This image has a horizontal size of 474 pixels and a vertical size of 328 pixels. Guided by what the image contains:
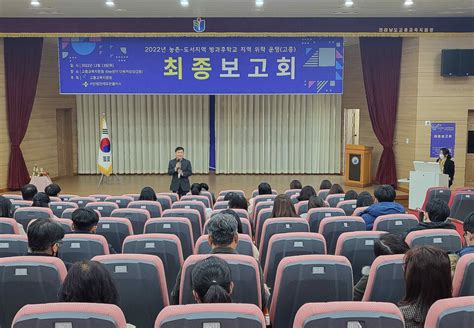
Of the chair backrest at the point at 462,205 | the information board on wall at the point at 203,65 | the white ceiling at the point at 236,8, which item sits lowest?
the chair backrest at the point at 462,205

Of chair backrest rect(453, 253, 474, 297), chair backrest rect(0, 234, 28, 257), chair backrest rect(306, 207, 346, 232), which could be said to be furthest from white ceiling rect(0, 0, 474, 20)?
chair backrest rect(453, 253, 474, 297)

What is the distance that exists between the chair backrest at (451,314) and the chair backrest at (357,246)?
1738 mm

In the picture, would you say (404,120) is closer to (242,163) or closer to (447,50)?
(447,50)

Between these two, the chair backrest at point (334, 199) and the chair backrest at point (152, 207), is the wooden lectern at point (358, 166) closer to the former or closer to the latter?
the chair backrest at point (334, 199)

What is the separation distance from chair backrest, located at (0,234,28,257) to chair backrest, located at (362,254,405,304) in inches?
94.9

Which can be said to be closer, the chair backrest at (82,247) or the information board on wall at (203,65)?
the chair backrest at (82,247)

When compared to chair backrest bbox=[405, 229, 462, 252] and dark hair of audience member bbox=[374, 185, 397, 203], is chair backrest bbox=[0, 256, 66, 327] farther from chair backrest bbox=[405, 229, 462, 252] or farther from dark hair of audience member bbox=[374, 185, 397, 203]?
dark hair of audience member bbox=[374, 185, 397, 203]

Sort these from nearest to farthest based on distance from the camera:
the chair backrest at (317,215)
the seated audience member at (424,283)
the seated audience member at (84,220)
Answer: the seated audience member at (424,283)
the seated audience member at (84,220)
the chair backrest at (317,215)

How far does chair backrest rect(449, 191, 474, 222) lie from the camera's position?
22.8ft

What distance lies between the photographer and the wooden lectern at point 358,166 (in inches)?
508

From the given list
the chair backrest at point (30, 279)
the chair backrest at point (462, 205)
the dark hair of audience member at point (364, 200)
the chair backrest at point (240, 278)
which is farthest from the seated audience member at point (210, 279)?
the chair backrest at point (462, 205)

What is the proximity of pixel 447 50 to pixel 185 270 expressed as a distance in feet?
34.6

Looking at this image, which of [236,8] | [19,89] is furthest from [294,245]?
[19,89]

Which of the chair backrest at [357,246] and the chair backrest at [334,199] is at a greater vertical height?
the chair backrest at [357,246]
